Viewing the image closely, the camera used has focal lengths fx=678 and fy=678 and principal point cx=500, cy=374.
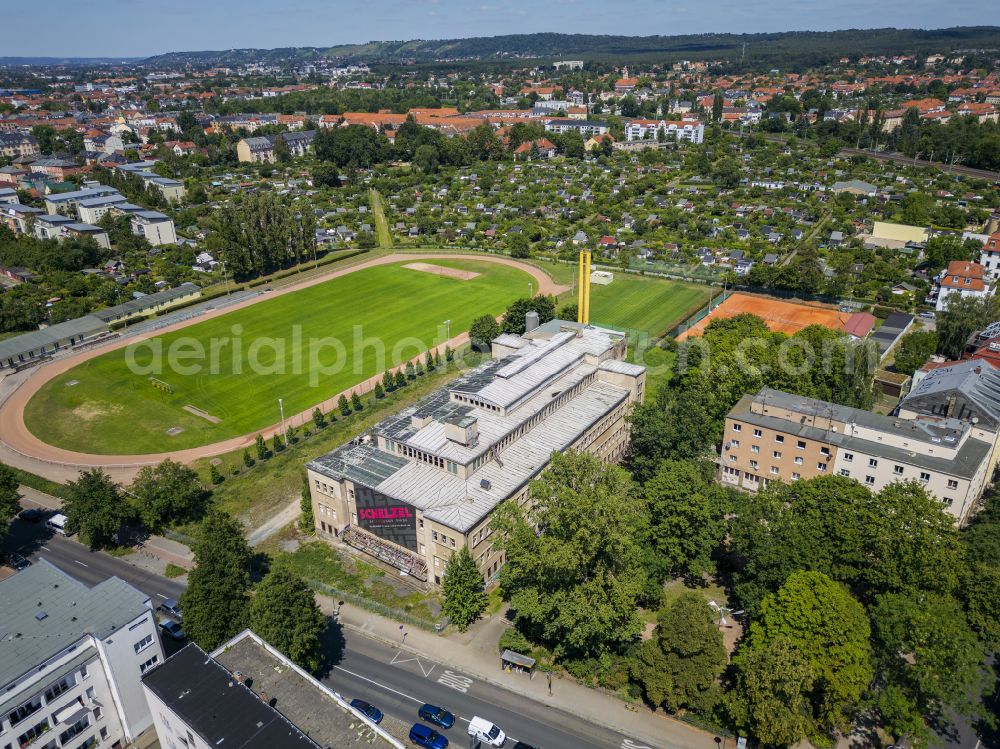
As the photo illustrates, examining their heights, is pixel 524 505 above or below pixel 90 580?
above

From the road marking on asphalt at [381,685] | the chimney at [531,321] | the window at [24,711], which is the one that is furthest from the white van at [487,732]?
the chimney at [531,321]

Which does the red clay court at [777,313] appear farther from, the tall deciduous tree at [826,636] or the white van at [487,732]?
the white van at [487,732]

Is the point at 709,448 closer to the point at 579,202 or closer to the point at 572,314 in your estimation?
the point at 572,314

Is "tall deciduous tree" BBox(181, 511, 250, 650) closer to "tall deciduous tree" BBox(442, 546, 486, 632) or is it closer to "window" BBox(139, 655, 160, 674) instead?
"window" BBox(139, 655, 160, 674)

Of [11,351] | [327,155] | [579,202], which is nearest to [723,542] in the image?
[11,351]

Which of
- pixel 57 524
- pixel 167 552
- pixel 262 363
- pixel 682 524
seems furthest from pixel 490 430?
pixel 262 363
